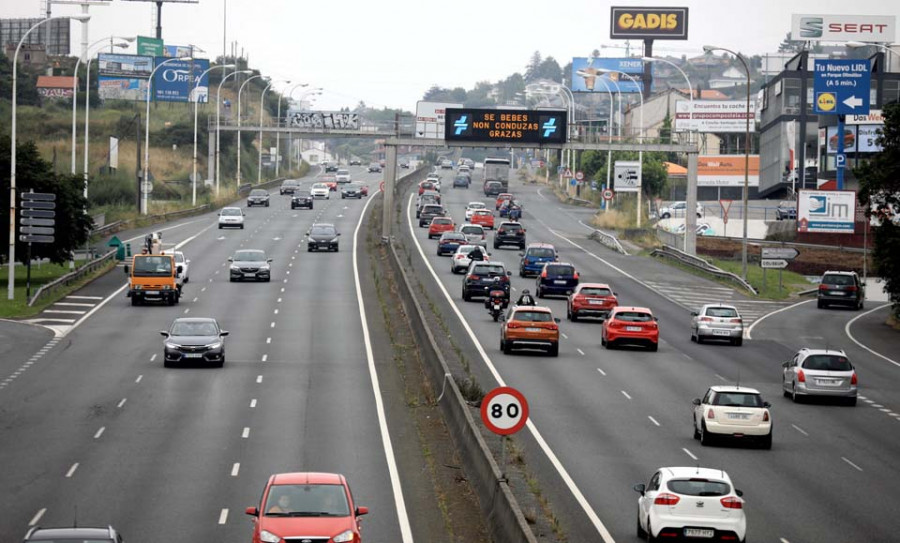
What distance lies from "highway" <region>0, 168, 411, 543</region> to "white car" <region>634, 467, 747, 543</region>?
3.58 metres

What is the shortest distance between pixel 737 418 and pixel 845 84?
60580 mm

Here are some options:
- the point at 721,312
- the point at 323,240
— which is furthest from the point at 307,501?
the point at 323,240

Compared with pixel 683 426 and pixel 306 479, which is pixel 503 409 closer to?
pixel 306 479

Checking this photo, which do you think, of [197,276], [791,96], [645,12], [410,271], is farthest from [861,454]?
[645,12]

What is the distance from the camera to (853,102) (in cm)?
8419

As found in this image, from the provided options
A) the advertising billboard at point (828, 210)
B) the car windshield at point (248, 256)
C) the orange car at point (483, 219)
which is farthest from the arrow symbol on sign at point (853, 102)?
the car windshield at point (248, 256)

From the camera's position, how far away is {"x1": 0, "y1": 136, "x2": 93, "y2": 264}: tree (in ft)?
201

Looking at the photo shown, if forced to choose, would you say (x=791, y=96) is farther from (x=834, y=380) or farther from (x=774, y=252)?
(x=834, y=380)

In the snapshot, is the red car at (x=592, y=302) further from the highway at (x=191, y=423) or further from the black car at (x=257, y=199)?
the black car at (x=257, y=199)

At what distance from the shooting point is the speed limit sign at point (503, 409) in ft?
64.2

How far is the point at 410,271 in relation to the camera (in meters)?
61.4

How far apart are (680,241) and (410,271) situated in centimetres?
2677

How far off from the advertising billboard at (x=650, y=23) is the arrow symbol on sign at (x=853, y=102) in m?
90.6

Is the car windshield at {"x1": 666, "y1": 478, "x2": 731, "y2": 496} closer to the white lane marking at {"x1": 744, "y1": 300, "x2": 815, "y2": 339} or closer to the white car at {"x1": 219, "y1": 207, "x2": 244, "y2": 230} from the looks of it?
the white lane marking at {"x1": 744, "y1": 300, "x2": 815, "y2": 339}
